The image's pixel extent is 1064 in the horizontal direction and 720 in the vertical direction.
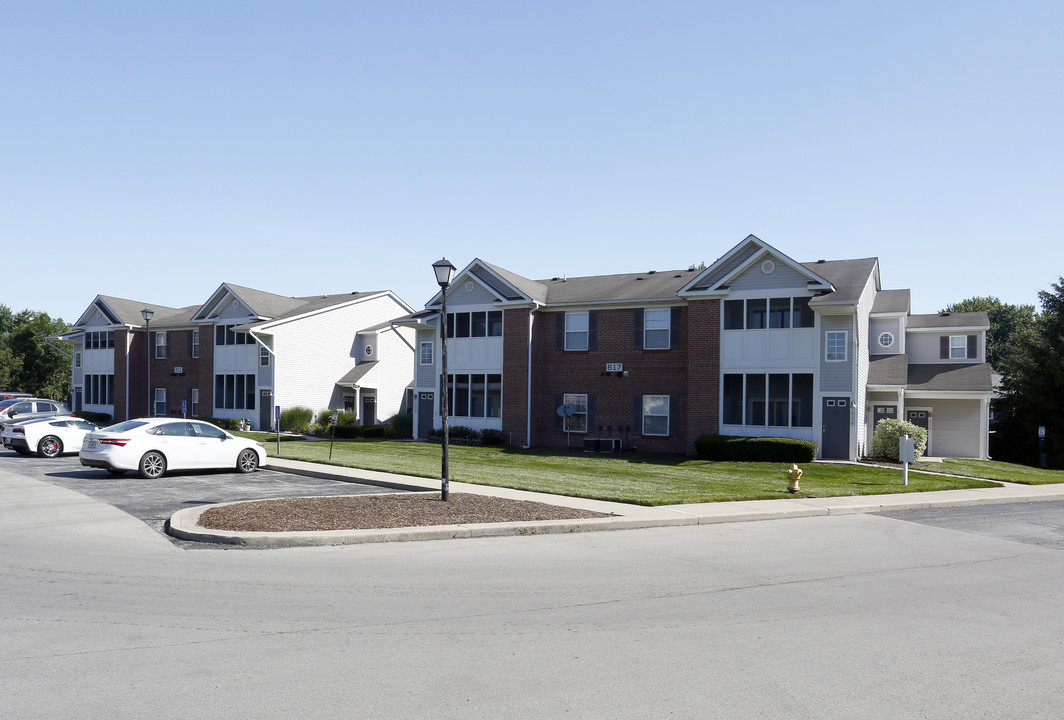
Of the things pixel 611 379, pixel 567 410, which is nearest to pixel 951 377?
pixel 611 379

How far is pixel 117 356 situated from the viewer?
48.0 meters

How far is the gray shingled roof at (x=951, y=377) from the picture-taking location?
31.7 meters

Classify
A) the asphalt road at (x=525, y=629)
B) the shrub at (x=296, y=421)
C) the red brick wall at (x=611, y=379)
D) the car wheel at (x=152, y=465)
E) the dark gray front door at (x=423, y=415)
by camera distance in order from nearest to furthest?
1. the asphalt road at (x=525, y=629)
2. the car wheel at (x=152, y=465)
3. the red brick wall at (x=611, y=379)
4. the dark gray front door at (x=423, y=415)
5. the shrub at (x=296, y=421)

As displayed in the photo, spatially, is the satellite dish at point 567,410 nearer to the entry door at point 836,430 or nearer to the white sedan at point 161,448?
the entry door at point 836,430

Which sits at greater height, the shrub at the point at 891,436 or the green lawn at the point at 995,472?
the shrub at the point at 891,436

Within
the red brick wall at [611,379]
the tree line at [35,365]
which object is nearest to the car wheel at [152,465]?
A: the red brick wall at [611,379]

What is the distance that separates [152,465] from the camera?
18797 mm

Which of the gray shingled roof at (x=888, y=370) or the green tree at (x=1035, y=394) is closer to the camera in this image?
the gray shingled roof at (x=888, y=370)

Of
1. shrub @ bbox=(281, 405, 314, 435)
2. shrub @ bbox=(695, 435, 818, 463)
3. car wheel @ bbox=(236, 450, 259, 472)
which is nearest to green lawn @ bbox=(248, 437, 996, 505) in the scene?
shrub @ bbox=(695, 435, 818, 463)

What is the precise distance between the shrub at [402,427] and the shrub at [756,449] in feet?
50.3

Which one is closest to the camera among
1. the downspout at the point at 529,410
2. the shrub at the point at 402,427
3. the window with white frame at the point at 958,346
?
the downspout at the point at 529,410

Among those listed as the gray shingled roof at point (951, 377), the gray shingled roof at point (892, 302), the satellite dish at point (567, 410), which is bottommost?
the satellite dish at point (567, 410)

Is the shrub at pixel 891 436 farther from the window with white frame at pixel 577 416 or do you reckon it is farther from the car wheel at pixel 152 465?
the car wheel at pixel 152 465

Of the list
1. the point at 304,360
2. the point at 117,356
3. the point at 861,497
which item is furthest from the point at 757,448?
the point at 117,356
